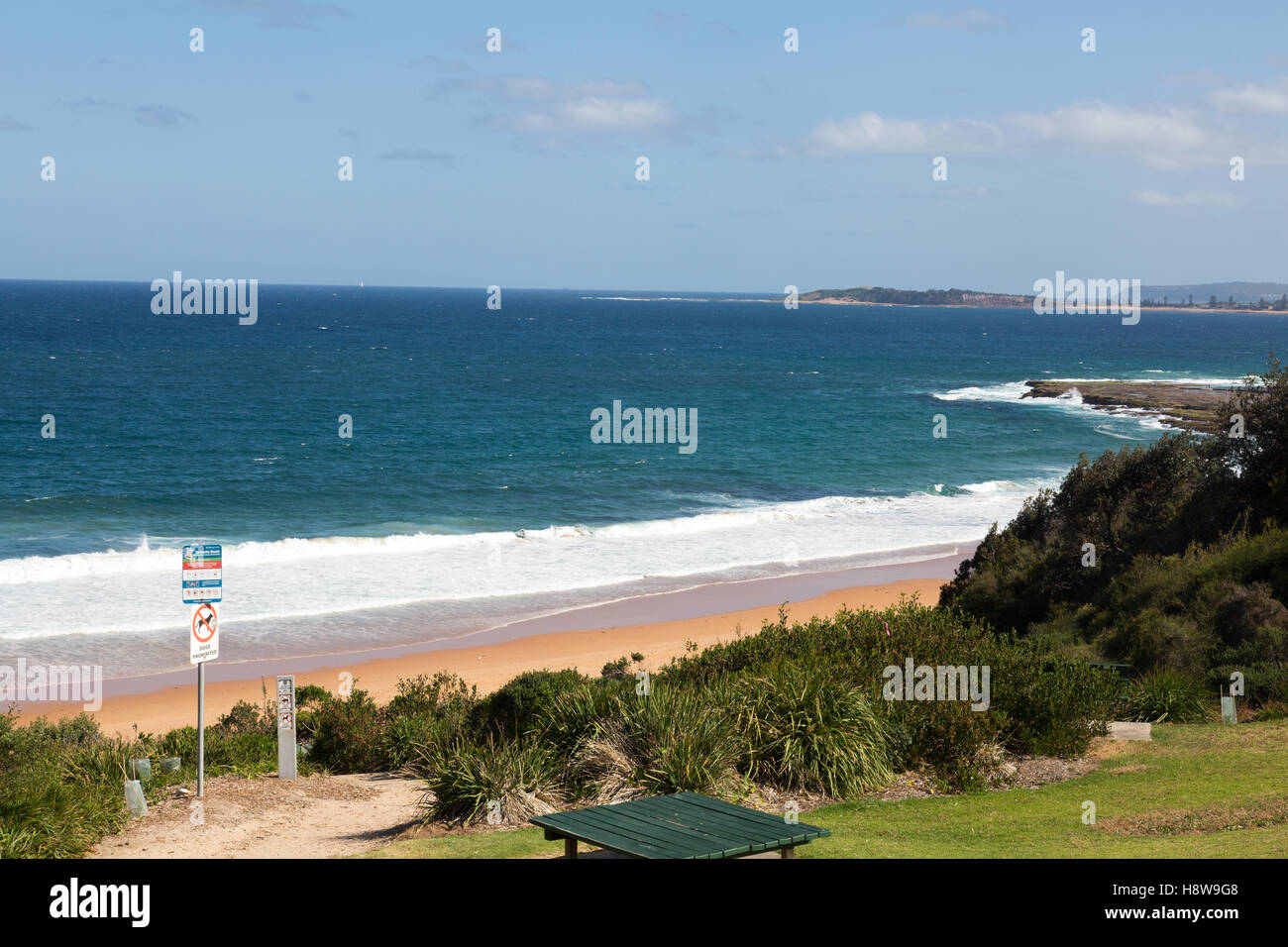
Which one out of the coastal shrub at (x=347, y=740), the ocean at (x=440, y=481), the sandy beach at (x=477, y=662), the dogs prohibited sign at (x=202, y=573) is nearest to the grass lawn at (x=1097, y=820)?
the dogs prohibited sign at (x=202, y=573)

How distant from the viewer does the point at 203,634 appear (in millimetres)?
11000

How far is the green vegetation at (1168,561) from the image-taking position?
14.0 meters

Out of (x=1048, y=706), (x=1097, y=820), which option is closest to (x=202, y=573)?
(x=1097, y=820)

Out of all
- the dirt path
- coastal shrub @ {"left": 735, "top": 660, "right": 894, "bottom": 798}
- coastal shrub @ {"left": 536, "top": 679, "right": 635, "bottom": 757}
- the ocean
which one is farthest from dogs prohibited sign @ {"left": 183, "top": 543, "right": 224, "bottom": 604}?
the ocean

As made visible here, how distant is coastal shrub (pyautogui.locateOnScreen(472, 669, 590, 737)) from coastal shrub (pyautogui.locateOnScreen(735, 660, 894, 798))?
2089 millimetres

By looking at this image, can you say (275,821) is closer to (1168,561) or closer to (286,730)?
(286,730)

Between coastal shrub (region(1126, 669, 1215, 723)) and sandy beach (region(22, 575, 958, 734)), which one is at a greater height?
coastal shrub (region(1126, 669, 1215, 723))

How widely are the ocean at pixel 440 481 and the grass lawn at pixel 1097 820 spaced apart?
48.2 feet

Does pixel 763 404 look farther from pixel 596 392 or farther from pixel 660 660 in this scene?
pixel 660 660

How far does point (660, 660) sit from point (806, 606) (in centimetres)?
618

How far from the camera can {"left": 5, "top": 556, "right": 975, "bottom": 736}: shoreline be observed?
18078mm

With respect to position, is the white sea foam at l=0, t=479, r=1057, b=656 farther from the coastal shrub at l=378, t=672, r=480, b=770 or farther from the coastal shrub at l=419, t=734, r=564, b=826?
the coastal shrub at l=419, t=734, r=564, b=826

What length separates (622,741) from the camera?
10180 millimetres
